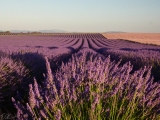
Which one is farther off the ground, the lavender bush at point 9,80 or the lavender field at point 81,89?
the lavender field at point 81,89

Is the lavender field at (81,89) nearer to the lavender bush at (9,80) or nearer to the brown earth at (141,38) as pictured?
the lavender bush at (9,80)

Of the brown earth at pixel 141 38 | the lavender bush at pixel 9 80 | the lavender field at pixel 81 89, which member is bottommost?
the brown earth at pixel 141 38

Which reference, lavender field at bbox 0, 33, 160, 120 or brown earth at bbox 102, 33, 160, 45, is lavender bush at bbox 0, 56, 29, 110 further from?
brown earth at bbox 102, 33, 160, 45

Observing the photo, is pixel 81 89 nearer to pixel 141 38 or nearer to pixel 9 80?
pixel 9 80

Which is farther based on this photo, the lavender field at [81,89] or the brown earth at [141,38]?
the brown earth at [141,38]

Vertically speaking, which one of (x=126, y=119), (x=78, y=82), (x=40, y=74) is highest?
(x=78, y=82)

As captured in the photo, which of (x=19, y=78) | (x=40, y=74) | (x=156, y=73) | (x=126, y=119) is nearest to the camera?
(x=126, y=119)

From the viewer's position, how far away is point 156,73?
259 inches

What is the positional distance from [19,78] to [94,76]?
3.02 metres

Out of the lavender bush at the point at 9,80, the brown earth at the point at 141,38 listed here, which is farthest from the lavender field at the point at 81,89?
the brown earth at the point at 141,38

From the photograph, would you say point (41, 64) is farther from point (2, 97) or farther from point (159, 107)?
point (159, 107)

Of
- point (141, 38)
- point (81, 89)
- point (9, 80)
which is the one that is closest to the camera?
point (81, 89)

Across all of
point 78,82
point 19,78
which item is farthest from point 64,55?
point 78,82

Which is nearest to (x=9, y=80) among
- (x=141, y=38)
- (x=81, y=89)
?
(x=81, y=89)
